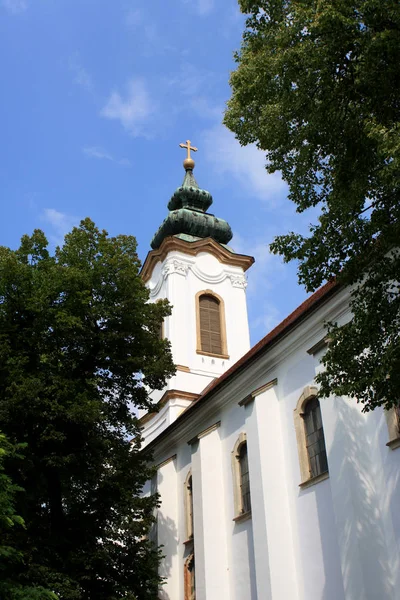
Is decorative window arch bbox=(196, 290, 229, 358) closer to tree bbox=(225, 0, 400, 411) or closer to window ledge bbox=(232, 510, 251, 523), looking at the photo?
window ledge bbox=(232, 510, 251, 523)

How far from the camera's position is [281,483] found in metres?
15.8

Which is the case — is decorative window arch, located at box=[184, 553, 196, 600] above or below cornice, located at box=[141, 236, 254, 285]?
below

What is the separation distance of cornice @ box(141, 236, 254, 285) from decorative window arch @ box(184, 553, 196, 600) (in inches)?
578

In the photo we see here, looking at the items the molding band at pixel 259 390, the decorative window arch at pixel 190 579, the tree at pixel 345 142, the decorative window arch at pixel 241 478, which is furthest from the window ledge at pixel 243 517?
the tree at pixel 345 142

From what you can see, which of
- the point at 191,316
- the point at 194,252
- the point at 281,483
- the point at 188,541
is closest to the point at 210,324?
the point at 191,316

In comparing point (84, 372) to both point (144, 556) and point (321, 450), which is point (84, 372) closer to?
point (144, 556)

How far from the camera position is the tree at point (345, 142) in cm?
859

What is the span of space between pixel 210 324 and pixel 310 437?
14.7 m

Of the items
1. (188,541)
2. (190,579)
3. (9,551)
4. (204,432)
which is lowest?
(9,551)

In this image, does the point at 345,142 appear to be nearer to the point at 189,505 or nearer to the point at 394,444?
the point at 394,444

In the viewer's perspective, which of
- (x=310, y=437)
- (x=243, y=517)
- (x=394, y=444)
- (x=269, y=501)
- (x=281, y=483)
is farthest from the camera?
(x=243, y=517)

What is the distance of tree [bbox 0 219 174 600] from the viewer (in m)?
→ 14.3

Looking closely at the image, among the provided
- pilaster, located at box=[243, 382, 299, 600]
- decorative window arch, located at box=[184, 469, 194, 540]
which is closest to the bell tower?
decorative window arch, located at box=[184, 469, 194, 540]

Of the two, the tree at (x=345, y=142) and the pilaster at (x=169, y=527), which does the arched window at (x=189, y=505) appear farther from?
the tree at (x=345, y=142)
